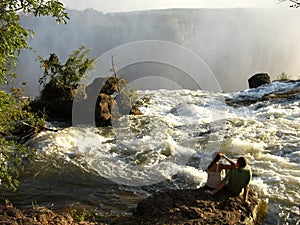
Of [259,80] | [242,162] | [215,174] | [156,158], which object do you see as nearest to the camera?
[242,162]

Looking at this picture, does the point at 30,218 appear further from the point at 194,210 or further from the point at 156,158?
the point at 156,158

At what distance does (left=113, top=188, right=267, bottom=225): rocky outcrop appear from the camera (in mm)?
4832

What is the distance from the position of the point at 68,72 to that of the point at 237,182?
432 inches

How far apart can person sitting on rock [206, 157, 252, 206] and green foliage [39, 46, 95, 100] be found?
33.7 ft

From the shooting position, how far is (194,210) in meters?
4.98

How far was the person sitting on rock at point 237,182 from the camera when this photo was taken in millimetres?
5492

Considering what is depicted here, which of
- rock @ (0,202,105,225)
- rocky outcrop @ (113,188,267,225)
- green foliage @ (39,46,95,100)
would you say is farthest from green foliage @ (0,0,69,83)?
green foliage @ (39,46,95,100)

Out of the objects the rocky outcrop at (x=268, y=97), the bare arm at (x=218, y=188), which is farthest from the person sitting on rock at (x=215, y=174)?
the rocky outcrop at (x=268, y=97)

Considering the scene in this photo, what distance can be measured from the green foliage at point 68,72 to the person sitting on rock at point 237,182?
10284 mm

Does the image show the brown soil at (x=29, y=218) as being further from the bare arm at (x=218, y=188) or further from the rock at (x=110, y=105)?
the rock at (x=110, y=105)

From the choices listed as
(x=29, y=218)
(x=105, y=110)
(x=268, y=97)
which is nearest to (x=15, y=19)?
(x=29, y=218)

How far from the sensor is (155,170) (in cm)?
859

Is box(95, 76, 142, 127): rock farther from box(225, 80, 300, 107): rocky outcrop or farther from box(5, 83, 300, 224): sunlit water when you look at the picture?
box(225, 80, 300, 107): rocky outcrop

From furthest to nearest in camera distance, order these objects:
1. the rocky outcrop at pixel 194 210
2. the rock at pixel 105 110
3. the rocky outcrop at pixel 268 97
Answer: the rocky outcrop at pixel 268 97 → the rock at pixel 105 110 → the rocky outcrop at pixel 194 210
